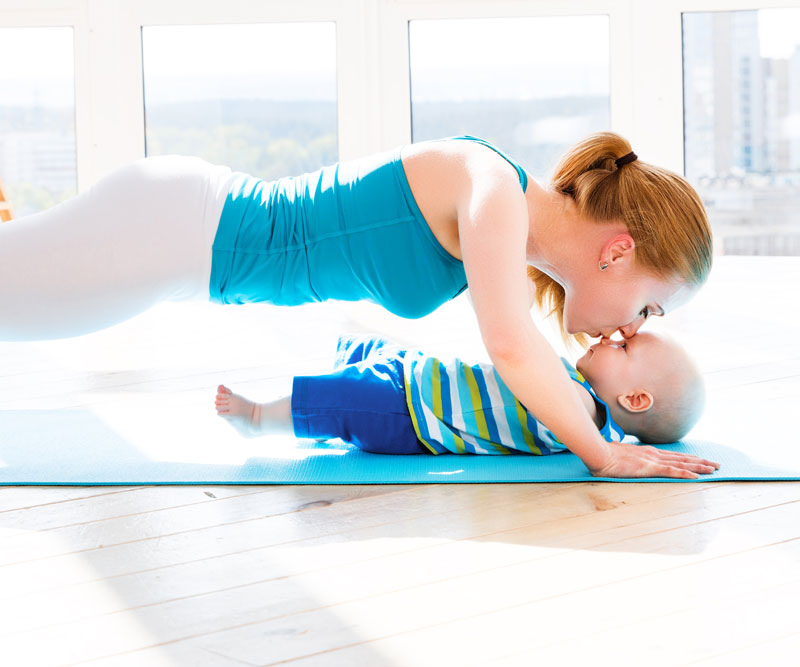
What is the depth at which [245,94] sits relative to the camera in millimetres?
4898

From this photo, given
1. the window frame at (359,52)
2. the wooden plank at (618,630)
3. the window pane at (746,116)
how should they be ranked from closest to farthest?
the wooden plank at (618,630) → the window frame at (359,52) → the window pane at (746,116)

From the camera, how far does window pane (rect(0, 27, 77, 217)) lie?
15.7ft

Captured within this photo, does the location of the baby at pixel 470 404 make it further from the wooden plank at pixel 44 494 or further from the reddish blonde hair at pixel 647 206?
the wooden plank at pixel 44 494

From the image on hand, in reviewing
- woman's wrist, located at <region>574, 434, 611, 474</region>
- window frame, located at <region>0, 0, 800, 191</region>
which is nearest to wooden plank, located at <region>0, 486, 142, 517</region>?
woman's wrist, located at <region>574, 434, 611, 474</region>

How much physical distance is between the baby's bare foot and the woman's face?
1.89 feet

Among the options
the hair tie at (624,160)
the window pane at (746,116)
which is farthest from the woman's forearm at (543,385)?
the window pane at (746,116)

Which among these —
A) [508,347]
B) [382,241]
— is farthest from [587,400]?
[382,241]

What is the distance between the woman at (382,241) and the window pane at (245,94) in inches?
127

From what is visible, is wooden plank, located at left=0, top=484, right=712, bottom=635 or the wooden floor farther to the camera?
wooden plank, located at left=0, top=484, right=712, bottom=635

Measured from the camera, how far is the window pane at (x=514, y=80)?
4.85 metres

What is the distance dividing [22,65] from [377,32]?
176 cm

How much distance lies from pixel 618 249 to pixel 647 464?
1.13 feet

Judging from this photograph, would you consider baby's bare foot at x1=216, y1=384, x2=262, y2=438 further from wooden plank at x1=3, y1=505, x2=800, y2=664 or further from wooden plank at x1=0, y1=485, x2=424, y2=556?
wooden plank at x1=3, y1=505, x2=800, y2=664

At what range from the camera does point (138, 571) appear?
113cm
